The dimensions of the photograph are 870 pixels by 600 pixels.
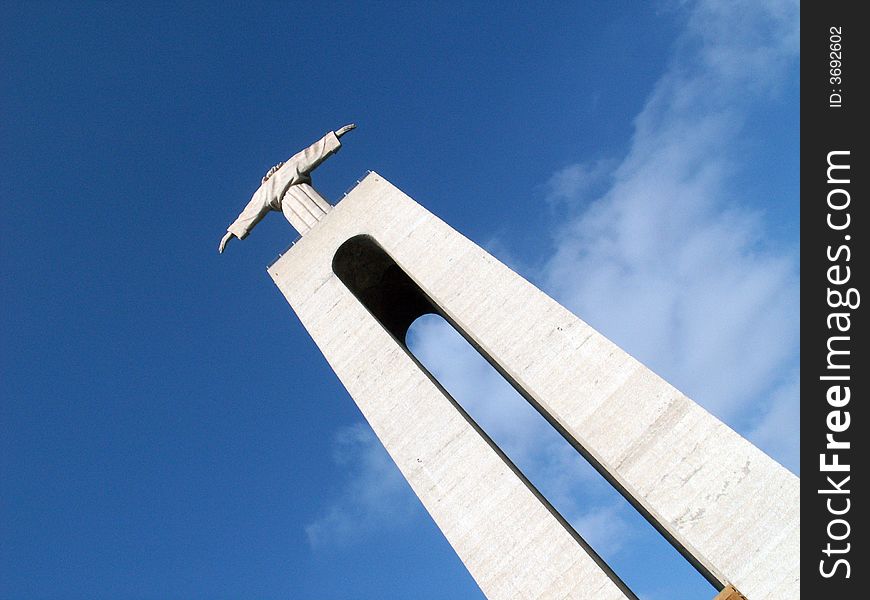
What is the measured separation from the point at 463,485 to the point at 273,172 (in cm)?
832

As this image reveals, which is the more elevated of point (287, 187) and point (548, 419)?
point (287, 187)

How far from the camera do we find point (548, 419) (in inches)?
397

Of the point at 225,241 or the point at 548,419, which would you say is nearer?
the point at 548,419
